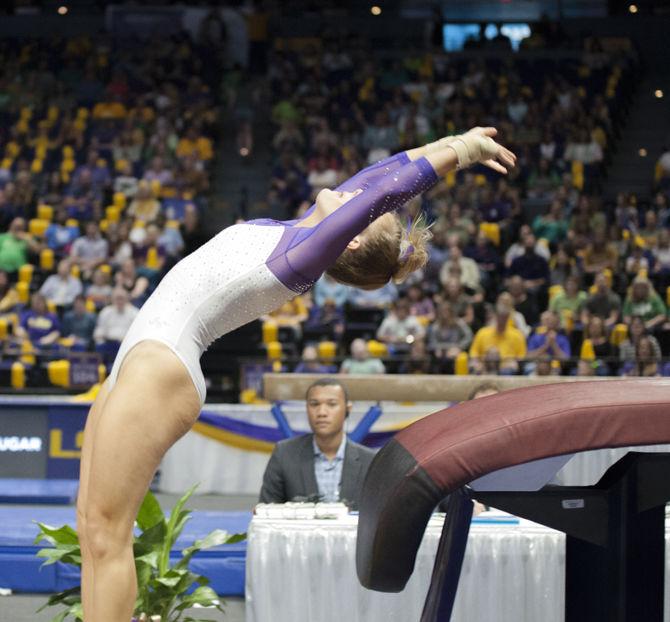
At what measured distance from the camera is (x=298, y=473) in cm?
549

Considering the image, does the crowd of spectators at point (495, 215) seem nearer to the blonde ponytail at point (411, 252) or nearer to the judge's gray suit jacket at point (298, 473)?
A: the judge's gray suit jacket at point (298, 473)

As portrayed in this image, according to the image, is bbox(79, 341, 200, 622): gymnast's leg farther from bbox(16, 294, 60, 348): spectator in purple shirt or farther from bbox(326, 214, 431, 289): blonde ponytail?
bbox(16, 294, 60, 348): spectator in purple shirt

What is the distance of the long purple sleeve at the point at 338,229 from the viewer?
288 centimetres

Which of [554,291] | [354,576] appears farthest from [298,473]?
[554,291]

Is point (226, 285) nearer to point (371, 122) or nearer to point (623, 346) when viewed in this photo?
point (623, 346)

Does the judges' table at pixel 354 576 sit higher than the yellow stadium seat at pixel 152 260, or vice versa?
the yellow stadium seat at pixel 152 260

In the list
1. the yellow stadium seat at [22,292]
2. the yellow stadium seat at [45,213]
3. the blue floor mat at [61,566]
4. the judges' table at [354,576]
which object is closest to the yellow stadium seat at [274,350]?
the yellow stadium seat at [22,292]

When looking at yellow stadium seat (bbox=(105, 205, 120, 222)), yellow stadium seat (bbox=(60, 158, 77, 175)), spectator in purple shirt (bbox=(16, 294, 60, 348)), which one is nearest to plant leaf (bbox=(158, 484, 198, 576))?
spectator in purple shirt (bbox=(16, 294, 60, 348))

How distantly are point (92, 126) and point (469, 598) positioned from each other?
45.3 feet

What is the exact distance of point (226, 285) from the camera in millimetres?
2961

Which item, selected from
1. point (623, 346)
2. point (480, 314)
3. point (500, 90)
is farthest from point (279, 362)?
point (500, 90)

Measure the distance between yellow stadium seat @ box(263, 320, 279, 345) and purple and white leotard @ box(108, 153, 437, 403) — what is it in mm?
8872

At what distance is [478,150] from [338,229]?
→ 0.51m

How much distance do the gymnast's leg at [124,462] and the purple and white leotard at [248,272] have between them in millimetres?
76
